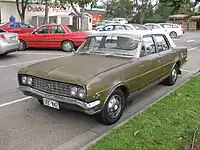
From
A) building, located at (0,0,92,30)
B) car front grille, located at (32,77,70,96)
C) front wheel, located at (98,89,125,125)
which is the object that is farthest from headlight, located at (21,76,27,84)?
building, located at (0,0,92,30)

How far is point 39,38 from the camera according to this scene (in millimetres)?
14641

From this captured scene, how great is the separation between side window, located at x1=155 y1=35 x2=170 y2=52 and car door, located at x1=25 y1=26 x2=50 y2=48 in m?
8.66

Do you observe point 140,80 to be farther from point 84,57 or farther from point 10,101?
point 10,101

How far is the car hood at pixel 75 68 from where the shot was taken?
4414 mm

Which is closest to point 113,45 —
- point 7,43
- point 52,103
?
point 52,103

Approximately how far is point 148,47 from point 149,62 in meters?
0.40

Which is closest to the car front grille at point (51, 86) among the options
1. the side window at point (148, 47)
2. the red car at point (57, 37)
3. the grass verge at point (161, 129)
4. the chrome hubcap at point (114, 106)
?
the chrome hubcap at point (114, 106)

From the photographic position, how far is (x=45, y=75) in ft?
15.3

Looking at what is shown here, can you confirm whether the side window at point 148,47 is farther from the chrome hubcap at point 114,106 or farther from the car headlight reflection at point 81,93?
the car headlight reflection at point 81,93

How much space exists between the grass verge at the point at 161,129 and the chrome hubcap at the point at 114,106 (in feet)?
1.11

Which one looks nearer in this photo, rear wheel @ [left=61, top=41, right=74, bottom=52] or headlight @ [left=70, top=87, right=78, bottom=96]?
headlight @ [left=70, top=87, right=78, bottom=96]

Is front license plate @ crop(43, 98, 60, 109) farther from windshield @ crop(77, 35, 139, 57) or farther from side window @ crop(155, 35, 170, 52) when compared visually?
side window @ crop(155, 35, 170, 52)

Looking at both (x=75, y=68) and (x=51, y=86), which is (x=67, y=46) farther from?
(x=51, y=86)

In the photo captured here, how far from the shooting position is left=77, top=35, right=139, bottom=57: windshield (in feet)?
18.4
